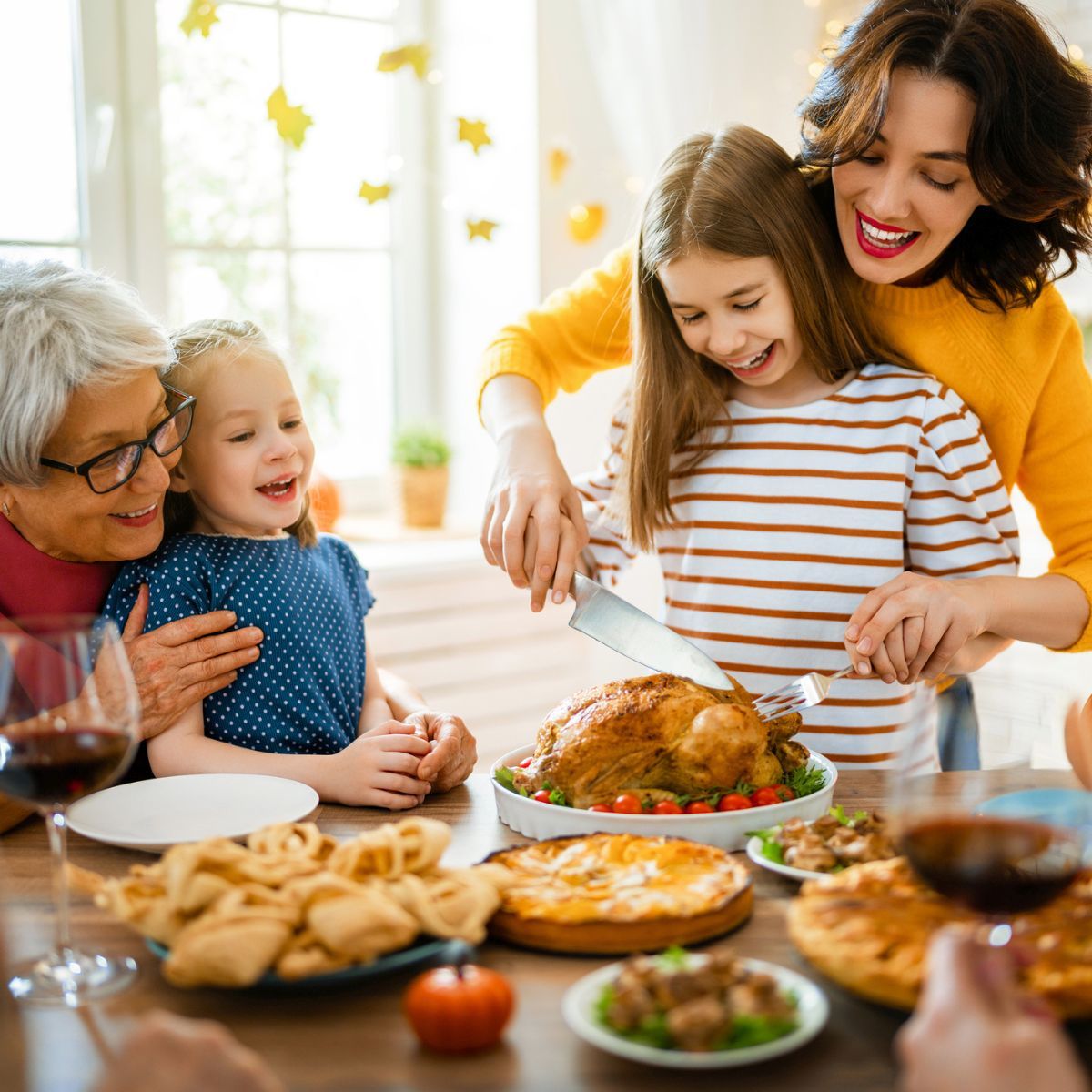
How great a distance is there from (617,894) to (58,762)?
0.44 m

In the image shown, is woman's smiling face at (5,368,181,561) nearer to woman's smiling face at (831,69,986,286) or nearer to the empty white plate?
the empty white plate

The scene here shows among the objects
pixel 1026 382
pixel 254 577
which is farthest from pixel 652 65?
pixel 254 577

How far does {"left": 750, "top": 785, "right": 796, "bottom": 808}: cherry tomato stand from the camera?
4.13ft

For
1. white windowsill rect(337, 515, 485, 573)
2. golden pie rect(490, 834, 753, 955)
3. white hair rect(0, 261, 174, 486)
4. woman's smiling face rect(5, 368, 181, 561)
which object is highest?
white hair rect(0, 261, 174, 486)

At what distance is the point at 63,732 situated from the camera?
36.9 inches

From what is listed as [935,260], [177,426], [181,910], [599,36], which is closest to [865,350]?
[935,260]

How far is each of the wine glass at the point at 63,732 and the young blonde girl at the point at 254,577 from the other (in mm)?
503

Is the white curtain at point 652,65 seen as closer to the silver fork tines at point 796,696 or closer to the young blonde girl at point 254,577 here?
the young blonde girl at point 254,577

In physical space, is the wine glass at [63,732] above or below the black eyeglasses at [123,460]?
below

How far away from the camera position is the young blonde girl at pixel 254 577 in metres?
1.57

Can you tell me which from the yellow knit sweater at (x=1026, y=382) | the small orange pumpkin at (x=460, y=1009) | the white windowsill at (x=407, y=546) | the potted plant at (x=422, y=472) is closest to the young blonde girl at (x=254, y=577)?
the small orange pumpkin at (x=460, y=1009)

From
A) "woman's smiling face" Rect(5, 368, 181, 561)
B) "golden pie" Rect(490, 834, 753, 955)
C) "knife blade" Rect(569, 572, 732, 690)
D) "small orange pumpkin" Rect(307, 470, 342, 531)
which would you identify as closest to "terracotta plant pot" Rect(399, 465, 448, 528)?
"small orange pumpkin" Rect(307, 470, 342, 531)

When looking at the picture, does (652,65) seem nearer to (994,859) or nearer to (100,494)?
(100,494)

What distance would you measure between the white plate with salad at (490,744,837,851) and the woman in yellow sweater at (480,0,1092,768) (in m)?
0.24
